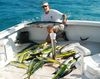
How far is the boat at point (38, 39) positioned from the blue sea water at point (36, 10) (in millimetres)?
6359

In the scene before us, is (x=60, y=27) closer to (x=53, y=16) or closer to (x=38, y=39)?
(x=53, y=16)

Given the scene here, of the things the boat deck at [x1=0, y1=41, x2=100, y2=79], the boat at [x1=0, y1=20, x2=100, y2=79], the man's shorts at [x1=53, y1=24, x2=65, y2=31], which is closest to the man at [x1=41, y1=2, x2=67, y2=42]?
the man's shorts at [x1=53, y1=24, x2=65, y2=31]

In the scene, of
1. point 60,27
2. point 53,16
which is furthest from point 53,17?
point 60,27

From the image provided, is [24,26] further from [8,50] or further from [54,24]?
[8,50]

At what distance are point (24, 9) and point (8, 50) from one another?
423 inches

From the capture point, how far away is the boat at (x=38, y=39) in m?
6.07

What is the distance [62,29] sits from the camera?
7598mm

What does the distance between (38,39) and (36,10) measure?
890cm

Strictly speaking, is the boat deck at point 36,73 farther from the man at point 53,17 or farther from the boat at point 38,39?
the man at point 53,17

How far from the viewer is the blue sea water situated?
15.3 m

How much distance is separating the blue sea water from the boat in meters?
6.36

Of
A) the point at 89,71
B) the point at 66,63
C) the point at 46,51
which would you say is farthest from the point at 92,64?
the point at 46,51

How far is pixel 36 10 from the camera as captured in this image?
55.2ft

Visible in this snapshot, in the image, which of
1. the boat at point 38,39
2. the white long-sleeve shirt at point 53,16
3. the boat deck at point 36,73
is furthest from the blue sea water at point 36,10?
the boat deck at point 36,73
